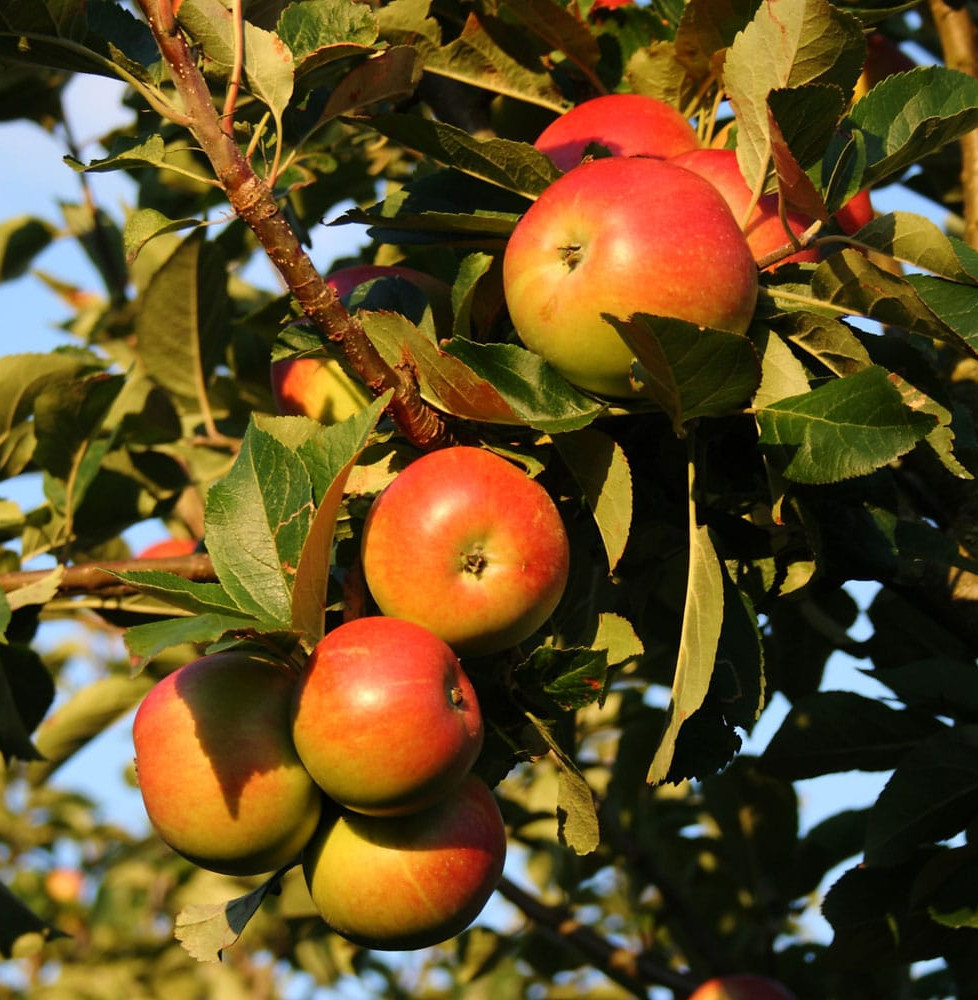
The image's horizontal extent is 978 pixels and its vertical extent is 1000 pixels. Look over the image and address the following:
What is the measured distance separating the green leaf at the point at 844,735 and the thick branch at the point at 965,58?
2.45 ft

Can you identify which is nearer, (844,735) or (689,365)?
(689,365)

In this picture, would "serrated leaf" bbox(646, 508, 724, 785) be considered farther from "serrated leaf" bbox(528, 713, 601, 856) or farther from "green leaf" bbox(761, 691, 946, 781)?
"green leaf" bbox(761, 691, 946, 781)

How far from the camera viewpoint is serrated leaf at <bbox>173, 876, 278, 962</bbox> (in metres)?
1.05

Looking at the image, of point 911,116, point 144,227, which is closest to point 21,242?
point 144,227

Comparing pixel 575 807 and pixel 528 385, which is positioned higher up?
pixel 528 385

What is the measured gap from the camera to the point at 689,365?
3.16 ft

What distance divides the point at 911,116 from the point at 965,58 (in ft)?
3.09

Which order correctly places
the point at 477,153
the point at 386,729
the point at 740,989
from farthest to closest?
the point at 740,989
the point at 477,153
the point at 386,729

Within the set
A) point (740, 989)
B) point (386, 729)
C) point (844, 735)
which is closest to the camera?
point (386, 729)

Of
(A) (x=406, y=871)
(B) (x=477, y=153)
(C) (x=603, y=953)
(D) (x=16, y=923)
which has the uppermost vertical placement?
(B) (x=477, y=153)

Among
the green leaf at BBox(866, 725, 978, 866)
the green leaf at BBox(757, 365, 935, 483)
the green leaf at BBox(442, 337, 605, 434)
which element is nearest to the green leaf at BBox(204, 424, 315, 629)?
the green leaf at BBox(442, 337, 605, 434)

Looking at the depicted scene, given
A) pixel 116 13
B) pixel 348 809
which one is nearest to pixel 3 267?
pixel 116 13

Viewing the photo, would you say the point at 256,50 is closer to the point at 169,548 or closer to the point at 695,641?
the point at 695,641

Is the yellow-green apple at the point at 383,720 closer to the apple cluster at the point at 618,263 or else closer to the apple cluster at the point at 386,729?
the apple cluster at the point at 386,729
